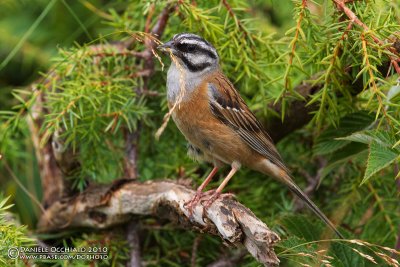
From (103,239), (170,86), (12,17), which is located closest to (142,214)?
(103,239)

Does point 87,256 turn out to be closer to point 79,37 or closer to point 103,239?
point 103,239

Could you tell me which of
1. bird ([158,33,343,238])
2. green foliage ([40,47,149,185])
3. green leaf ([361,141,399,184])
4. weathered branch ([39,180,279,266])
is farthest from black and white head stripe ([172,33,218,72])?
green leaf ([361,141,399,184])

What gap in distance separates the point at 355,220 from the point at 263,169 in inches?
35.0

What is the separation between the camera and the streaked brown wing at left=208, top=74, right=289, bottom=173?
4.39m

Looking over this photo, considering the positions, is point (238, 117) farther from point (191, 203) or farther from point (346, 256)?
point (346, 256)

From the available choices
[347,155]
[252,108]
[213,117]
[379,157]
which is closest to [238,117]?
[213,117]

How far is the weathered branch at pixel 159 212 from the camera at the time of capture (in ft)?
11.0

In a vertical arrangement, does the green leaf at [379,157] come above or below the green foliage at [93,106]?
above

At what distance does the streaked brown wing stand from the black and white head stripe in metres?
0.13

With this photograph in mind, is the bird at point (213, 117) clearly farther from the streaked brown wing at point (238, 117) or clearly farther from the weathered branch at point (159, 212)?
the weathered branch at point (159, 212)

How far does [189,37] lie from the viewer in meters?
4.23

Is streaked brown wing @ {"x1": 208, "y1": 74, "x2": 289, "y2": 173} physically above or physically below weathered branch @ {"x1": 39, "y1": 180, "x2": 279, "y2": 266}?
above

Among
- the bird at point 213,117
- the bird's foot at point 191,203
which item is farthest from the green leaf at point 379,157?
the bird's foot at point 191,203

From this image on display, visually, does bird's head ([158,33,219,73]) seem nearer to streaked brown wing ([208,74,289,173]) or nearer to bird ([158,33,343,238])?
bird ([158,33,343,238])
